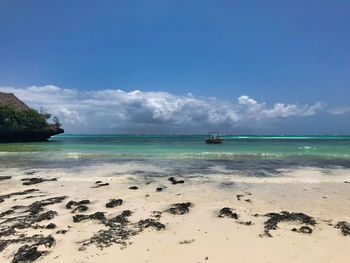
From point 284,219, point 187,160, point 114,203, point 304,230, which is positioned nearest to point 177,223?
point 114,203

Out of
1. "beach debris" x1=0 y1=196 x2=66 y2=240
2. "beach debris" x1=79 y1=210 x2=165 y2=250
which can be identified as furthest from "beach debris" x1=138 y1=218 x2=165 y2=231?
"beach debris" x1=0 y1=196 x2=66 y2=240

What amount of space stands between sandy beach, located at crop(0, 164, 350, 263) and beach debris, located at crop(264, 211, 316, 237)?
0.03 m

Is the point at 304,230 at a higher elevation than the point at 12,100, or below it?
below

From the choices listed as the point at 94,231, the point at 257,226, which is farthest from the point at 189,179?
the point at 94,231

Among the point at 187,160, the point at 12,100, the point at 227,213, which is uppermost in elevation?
the point at 12,100

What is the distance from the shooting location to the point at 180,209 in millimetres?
7609

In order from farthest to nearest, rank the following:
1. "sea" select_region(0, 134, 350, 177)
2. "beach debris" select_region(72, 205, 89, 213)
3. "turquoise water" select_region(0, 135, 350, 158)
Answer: "turquoise water" select_region(0, 135, 350, 158) → "sea" select_region(0, 134, 350, 177) → "beach debris" select_region(72, 205, 89, 213)

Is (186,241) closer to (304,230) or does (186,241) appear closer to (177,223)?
(177,223)

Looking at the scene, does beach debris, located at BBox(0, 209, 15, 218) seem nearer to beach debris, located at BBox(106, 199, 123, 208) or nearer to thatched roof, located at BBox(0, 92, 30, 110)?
beach debris, located at BBox(106, 199, 123, 208)

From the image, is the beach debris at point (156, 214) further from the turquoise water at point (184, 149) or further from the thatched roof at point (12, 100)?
the thatched roof at point (12, 100)

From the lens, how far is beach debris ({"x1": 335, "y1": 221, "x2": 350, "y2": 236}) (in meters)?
5.76

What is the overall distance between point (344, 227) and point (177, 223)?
4.68m

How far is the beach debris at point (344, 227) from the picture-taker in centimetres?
576

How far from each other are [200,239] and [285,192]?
6548mm
